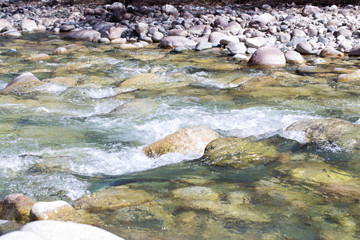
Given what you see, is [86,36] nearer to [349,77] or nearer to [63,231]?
[349,77]

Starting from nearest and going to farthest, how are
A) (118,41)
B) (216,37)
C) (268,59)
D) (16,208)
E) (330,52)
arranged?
(16,208)
(268,59)
(330,52)
(216,37)
(118,41)

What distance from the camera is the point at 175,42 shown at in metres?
10.7

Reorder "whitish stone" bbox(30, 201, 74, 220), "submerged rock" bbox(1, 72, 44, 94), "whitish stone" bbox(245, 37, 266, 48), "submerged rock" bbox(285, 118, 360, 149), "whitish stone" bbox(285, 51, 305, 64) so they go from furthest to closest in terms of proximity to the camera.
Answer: "whitish stone" bbox(245, 37, 266, 48), "whitish stone" bbox(285, 51, 305, 64), "submerged rock" bbox(1, 72, 44, 94), "submerged rock" bbox(285, 118, 360, 149), "whitish stone" bbox(30, 201, 74, 220)

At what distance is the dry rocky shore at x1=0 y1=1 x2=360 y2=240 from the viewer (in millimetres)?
2410

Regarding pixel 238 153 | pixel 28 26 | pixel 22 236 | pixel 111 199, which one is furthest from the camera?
pixel 28 26

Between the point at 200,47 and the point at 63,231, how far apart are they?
28.9 ft

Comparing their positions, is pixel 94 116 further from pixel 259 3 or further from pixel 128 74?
pixel 259 3


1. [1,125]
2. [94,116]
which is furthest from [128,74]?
[1,125]

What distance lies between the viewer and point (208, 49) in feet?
33.6

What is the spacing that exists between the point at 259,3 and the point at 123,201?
15131 millimetres

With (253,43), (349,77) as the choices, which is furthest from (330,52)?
(349,77)

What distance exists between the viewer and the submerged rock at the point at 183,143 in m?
3.78

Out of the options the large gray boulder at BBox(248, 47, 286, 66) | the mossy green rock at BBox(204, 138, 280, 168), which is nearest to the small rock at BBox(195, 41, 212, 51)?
the large gray boulder at BBox(248, 47, 286, 66)

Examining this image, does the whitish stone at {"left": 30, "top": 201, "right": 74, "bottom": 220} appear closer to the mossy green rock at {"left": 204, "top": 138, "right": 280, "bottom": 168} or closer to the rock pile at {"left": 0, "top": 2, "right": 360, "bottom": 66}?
the mossy green rock at {"left": 204, "top": 138, "right": 280, "bottom": 168}
